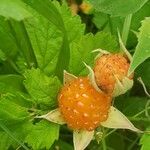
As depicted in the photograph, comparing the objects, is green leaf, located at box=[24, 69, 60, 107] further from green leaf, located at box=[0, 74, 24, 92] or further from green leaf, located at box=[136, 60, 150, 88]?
green leaf, located at box=[136, 60, 150, 88]

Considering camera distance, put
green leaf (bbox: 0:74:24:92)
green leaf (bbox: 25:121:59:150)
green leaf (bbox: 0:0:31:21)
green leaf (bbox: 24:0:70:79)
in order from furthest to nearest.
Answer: green leaf (bbox: 0:74:24:92), green leaf (bbox: 25:121:59:150), green leaf (bbox: 24:0:70:79), green leaf (bbox: 0:0:31:21)

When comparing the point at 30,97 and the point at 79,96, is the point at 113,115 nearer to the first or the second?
the point at 79,96

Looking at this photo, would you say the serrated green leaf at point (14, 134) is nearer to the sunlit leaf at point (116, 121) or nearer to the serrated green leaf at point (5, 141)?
the serrated green leaf at point (5, 141)

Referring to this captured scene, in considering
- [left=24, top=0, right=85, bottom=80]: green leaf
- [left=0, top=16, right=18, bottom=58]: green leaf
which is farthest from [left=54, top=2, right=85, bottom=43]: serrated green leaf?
[left=0, top=16, right=18, bottom=58]: green leaf

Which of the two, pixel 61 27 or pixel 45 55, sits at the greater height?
pixel 61 27

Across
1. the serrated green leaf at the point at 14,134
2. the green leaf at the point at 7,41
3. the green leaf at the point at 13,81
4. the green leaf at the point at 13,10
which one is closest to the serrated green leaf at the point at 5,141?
the serrated green leaf at the point at 14,134

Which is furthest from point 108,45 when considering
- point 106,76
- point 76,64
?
point 106,76

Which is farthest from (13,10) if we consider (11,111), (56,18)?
(11,111)
